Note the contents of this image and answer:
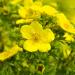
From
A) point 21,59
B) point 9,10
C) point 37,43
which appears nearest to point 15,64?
point 21,59

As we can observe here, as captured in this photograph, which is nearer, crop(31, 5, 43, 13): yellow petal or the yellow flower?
the yellow flower

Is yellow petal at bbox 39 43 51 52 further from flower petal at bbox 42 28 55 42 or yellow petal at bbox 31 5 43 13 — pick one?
yellow petal at bbox 31 5 43 13

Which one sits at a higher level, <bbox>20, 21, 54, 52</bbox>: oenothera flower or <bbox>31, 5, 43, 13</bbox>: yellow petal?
<bbox>31, 5, 43, 13</bbox>: yellow petal

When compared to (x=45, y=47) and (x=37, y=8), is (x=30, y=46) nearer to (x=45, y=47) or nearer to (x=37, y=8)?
(x=45, y=47)

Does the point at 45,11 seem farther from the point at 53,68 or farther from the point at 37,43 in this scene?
the point at 53,68

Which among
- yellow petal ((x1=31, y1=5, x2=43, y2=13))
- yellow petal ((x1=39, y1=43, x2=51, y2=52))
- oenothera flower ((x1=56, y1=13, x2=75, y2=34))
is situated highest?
yellow petal ((x1=31, y1=5, x2=43, y2=13))

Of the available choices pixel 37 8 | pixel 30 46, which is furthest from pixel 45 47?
pixel 37 8

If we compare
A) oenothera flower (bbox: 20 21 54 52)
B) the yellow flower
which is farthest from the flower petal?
the yellow flower

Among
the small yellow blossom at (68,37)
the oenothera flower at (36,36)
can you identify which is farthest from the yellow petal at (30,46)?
the small yellow blossom at (68,37)
